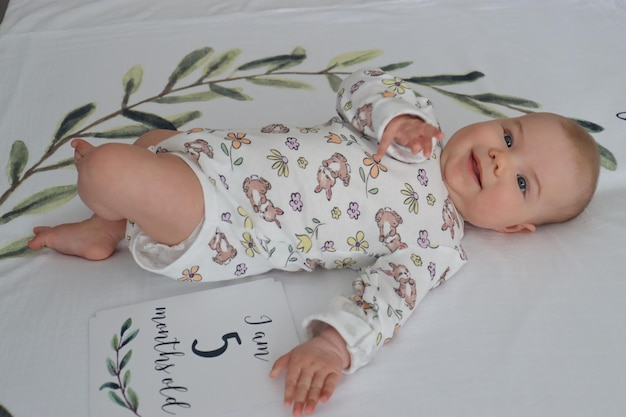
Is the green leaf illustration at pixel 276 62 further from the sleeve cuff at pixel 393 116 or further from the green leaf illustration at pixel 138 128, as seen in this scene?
the sleeve cuff at pixel 393 116

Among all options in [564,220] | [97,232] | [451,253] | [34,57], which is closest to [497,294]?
[451,253]

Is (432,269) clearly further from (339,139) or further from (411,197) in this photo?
(339,139)

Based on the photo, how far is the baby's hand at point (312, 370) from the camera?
938 mm

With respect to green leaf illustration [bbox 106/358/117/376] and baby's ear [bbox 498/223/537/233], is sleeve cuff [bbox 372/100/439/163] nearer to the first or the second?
baby's ear [bbox 498/223/537/233]

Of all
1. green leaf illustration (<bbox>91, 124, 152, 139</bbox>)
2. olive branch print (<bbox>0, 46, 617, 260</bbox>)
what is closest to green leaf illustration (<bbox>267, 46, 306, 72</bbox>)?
olive branch print (<bbox>0, 46, 617, 260</bbox>)

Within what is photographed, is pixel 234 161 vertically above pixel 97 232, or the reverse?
pixel 234 161

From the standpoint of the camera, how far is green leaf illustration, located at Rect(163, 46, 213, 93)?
5.25 feet

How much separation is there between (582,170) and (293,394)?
2.06 feet

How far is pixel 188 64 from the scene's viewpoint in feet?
5.39

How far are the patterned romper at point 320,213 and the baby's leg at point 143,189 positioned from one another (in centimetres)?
2

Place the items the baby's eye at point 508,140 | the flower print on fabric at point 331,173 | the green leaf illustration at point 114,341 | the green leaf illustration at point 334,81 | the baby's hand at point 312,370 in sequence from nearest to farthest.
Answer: the baby's hand at point 312,370 → the green leaf illustration at point 114,341 → the flower print on fabric at point 331,173 → the baby's eye at point 508,140 → the green leaf illustration at point 334,81

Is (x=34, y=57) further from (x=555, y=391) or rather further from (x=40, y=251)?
(x=555, y=391)

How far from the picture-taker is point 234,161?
1129 mm

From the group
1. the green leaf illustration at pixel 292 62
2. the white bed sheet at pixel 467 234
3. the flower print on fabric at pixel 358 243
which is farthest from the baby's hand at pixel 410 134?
the green leaf illustration at pixel 292 62
